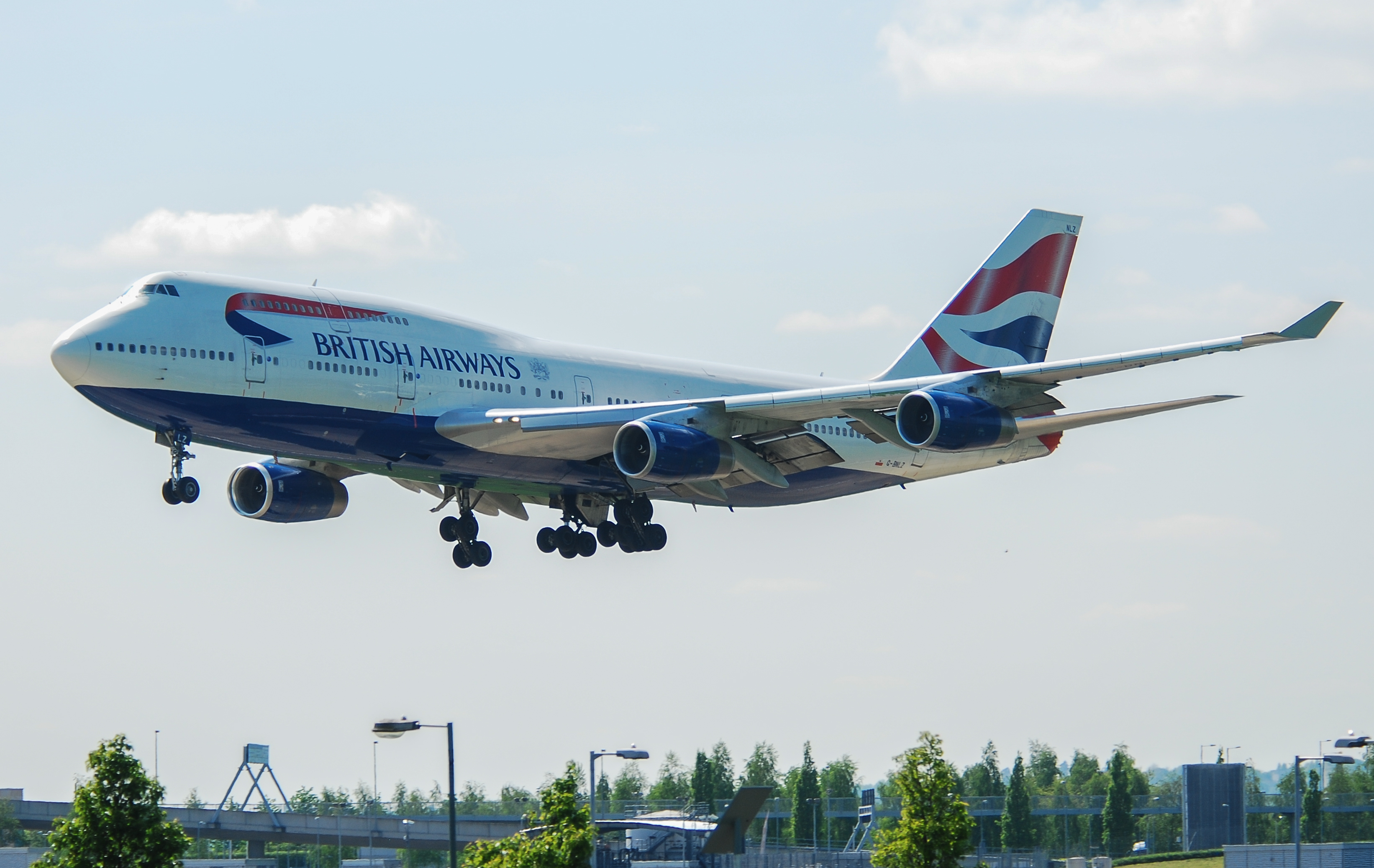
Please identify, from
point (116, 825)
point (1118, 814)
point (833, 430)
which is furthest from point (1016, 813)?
point (116, 825)

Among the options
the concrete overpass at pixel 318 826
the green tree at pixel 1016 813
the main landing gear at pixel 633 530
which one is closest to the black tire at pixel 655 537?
the main landing gear at pixel 633 530

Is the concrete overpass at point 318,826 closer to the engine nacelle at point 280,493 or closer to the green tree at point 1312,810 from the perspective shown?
the engine nacelle at point 280,493

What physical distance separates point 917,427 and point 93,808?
853 inches

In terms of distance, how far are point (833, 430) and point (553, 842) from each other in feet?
70.6

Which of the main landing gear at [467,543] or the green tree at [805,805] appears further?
the green tree at [805,805]

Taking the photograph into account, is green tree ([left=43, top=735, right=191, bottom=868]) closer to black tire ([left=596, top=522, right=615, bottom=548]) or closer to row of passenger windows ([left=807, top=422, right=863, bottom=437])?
black tire ([left=596, top=522, right=615, bottom=548])

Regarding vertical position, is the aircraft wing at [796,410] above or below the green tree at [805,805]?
above

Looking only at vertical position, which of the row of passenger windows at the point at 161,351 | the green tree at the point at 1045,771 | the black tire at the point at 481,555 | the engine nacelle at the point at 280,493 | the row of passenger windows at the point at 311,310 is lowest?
the green tree at the point at 1045,771

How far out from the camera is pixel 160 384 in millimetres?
39688

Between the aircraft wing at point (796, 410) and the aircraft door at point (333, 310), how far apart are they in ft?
11.6

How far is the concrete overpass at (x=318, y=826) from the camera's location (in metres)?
76.7

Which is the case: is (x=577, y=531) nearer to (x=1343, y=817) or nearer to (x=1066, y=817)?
(x=1066, y=817)

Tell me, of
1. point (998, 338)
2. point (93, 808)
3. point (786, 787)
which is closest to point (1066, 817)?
point (786, 787)

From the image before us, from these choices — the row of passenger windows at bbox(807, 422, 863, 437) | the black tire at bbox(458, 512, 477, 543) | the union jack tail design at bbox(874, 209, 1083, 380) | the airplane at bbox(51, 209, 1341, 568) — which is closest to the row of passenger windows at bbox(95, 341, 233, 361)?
the airplane at bbox(51, 209, 1341, 568)
